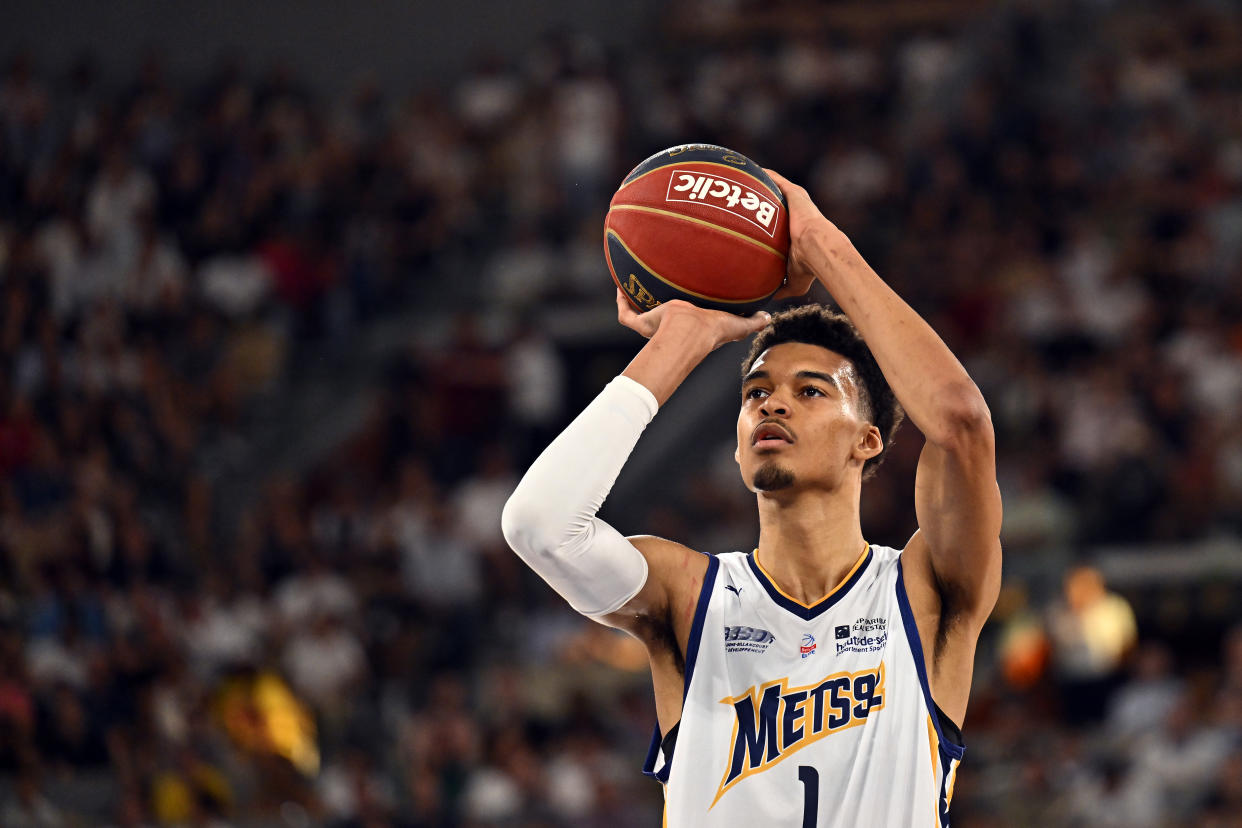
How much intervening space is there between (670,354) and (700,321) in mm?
166

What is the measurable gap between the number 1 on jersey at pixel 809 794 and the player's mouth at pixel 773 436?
0.87m

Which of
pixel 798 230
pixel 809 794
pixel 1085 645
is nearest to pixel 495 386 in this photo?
pixel 1085 645

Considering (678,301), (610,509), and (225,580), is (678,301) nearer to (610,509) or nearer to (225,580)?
(225,580)

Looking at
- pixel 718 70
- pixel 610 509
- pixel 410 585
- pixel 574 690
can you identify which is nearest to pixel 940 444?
pixel 574 690

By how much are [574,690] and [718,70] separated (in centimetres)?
884

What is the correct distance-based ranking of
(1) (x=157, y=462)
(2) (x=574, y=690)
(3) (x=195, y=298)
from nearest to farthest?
(2) (x=574, y=690), (1) (x=157, y=462), (3) (x=195, y=298)

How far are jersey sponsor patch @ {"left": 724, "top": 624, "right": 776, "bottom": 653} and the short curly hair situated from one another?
730mm

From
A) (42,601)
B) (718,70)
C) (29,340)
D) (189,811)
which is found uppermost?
(718,70)

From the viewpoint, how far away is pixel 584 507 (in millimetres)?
3889

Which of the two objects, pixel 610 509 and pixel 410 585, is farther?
pixel 610 509

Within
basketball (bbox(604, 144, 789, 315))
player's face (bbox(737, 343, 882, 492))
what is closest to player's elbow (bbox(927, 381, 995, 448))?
player's face (bbox(737, 343, 882, 492))

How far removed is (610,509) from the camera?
14750 mm

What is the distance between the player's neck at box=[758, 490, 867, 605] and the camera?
4.31 meters

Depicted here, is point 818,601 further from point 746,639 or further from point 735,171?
point 735,171
